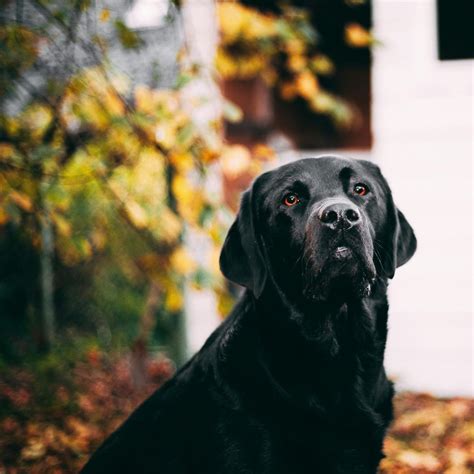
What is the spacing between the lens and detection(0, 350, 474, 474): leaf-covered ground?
360 cm

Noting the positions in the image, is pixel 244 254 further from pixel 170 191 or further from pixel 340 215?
pixel 170 191

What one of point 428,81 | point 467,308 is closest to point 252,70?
point 428,81

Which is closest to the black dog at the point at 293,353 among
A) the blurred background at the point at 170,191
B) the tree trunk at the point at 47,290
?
the blurred background at the point at 170,191

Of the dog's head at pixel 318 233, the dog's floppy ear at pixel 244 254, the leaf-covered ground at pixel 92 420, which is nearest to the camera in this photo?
the dog's head at pixel 318 233

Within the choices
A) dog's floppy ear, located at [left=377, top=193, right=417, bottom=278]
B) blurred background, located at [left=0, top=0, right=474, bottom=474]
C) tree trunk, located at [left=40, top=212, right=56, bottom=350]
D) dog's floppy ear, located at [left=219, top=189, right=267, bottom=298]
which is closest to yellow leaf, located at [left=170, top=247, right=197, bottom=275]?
blurred background, located at [left=0, top=0, right=474, bottom=474]

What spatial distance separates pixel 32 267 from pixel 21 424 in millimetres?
1888

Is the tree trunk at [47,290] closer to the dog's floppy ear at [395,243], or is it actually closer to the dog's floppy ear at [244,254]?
the dog's floppy ear at [244,254]

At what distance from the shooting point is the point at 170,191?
199 inches

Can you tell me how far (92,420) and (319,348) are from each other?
2.55 m

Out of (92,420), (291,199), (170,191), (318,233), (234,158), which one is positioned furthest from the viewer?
(170,191)

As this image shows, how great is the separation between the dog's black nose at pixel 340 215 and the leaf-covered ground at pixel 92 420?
1.98 m

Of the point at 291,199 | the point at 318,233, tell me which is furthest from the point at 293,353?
the point at 291,199

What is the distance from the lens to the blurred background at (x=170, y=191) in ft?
10.8

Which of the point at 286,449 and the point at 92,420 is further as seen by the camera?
the point at 92,420
